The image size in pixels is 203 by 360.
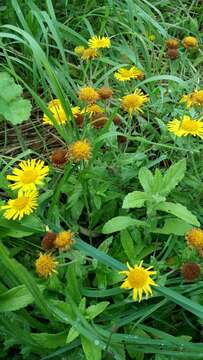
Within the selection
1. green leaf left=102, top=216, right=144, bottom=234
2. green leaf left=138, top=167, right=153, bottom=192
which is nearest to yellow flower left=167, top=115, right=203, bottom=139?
green leaf left=138, top=167, right=153, bottom=192

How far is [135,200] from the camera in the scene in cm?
118

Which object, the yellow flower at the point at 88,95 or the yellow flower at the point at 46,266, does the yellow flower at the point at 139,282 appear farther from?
the yellow flower at the point at 88,95

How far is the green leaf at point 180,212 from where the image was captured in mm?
1142

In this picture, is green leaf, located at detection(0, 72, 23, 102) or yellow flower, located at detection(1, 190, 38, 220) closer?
yellow flower, located at detection(1, 190, 38, 220)

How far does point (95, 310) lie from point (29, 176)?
0.33 meters

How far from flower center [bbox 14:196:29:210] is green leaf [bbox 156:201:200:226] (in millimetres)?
279

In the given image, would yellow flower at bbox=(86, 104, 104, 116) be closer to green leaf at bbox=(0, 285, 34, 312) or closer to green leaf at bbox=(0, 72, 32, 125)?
green leaf at bbox=(0, 72, 32, 125)

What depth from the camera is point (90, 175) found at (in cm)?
128

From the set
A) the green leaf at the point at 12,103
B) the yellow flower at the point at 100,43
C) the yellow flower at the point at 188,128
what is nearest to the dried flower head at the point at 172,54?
the yellow flower at the point at 100,43

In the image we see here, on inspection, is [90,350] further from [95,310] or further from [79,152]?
[79,152]

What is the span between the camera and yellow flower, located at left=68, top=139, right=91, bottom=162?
1.22 meters

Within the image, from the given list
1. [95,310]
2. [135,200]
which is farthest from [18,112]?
[95,310]

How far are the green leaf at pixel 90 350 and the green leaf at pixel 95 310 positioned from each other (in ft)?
0.14

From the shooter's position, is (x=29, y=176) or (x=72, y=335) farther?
(x=29, y=176)
